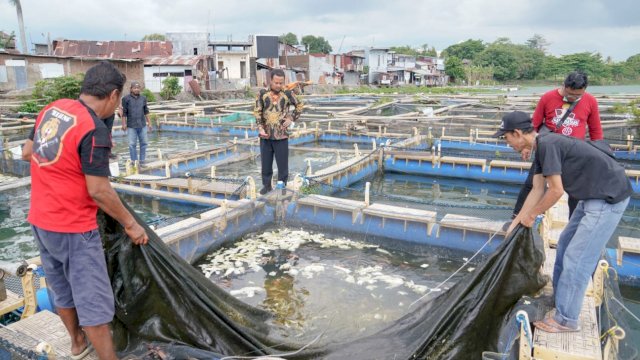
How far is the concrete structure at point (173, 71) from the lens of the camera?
1283 inches

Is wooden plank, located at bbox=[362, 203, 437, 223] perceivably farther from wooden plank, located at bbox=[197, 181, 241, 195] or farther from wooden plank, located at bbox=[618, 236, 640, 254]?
wooden plank, located at bbox=[197, 181, 241, 195]

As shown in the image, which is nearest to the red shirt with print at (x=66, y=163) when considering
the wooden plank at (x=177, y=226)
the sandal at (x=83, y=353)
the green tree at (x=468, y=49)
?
the sandal at (x=83, y=353)

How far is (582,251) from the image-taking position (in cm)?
297

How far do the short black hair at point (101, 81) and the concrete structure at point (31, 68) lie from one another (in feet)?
80.0

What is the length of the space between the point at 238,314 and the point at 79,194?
1.41 meters

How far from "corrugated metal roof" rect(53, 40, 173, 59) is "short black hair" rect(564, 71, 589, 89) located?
39159mm

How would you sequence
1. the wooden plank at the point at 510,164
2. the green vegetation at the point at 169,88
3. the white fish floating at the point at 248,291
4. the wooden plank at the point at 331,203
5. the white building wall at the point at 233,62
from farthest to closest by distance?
the white building wall at the point at 233,62 < the green vegetation at the point at 169,88 < the wooden plank at the point at 510,164 < the wooden plank at the point at 331,203 < the white fish floating at the point at 248,291

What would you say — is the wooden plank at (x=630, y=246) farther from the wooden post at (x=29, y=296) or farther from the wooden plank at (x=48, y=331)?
the wooden post at (x=29, y=296)

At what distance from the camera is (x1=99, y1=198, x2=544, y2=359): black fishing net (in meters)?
2.80

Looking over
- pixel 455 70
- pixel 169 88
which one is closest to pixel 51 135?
pixel 169 88

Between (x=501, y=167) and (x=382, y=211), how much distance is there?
569 centimetres

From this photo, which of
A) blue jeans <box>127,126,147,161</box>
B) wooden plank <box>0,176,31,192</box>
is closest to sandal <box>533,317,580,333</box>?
blue jeans <box>127,126,147,161</box>

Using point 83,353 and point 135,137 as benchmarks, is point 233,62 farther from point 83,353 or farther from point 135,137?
point 83,353

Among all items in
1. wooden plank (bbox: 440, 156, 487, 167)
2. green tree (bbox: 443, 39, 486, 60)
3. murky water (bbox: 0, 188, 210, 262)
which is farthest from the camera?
green tree (bbox: 443, 39, 486, 60)
